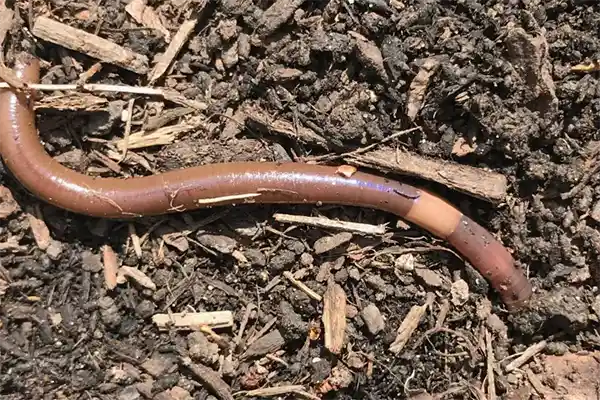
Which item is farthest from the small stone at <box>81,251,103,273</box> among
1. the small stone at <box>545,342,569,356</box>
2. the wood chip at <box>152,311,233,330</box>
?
the small stone at <box>545,342,569,356</box>

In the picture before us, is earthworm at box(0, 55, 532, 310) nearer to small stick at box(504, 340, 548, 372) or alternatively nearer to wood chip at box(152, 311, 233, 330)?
small stick at box(504, 340, 548, 372)

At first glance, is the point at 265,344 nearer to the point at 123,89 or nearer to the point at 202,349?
the point at 202,349

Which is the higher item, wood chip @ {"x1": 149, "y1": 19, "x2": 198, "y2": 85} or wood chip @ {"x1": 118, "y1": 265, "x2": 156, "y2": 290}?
wood chip @ {"x1": 149, "y1": 19, "x2": 198, "y2": 85}

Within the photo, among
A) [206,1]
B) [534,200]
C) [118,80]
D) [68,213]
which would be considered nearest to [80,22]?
[118,80]

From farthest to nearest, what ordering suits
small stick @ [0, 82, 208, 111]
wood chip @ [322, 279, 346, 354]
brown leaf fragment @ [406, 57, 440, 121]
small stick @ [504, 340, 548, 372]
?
small stick @ [504, 340, 548, 372] → wood chip @ [322, 279, 346, 354] → small stick @ [0, 82, 208, 111] → brown leaf fragment @ [406, 57, 440, 121]

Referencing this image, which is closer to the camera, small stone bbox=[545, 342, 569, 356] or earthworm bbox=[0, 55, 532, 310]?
earthworm bbox=[0, 55, 532, 310]

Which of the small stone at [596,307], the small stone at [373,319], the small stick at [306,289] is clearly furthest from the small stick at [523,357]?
the small stick at [306,289]

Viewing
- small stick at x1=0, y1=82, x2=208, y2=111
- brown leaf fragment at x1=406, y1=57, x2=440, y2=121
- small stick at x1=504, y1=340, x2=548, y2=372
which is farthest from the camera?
small stick at x1=504, y1=340, x2=548, y2=372

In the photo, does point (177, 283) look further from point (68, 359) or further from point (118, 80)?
point (118, 80)
